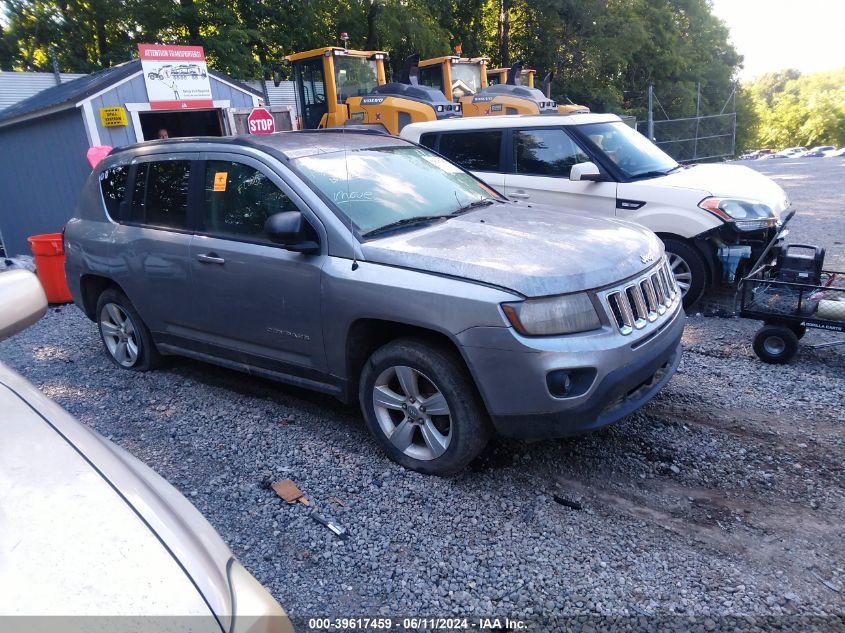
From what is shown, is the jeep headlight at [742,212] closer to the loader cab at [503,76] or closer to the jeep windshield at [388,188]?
the jeep windshield at [388,188]

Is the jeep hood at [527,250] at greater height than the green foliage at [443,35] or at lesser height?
lesser

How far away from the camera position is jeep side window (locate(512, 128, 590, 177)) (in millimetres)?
6848

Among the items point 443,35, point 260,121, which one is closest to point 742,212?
point 260,121

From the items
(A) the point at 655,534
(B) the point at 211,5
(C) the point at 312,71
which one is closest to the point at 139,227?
(A) the point at 655,534

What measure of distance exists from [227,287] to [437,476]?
1844mm

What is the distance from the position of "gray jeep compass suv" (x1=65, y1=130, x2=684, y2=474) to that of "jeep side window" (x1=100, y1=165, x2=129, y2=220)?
2cm

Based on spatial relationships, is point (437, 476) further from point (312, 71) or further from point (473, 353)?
point (312, 71)

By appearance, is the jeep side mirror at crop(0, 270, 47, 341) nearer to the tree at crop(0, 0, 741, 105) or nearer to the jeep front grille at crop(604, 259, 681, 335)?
the jeep front grille at crop(604, 259, 681, 335)

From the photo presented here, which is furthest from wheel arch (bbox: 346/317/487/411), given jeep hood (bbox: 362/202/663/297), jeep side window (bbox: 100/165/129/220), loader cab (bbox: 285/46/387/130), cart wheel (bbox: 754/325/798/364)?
loader cab (bbox: 285/46/387/130)

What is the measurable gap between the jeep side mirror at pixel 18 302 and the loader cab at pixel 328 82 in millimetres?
11617

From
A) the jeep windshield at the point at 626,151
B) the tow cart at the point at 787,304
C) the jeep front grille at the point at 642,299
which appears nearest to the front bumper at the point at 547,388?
the jeep front grille at the point at 642,299

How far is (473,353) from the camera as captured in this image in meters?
3.19

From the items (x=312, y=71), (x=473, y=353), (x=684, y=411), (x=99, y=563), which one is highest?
(x=312, y=71)

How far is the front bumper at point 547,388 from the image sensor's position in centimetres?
309
